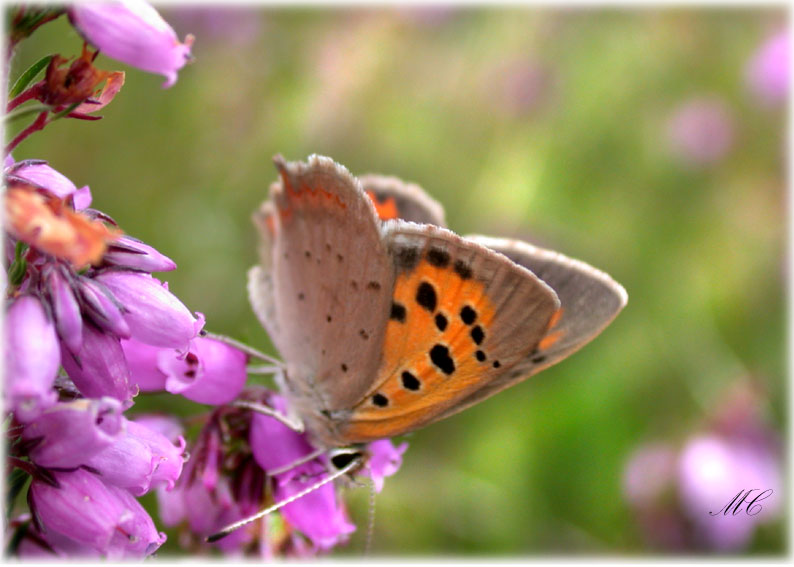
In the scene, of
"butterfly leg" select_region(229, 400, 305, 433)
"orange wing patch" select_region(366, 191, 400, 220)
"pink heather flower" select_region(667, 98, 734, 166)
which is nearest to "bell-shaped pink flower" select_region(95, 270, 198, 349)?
"butterfly leg" select_region(229, 400, 305, 433)

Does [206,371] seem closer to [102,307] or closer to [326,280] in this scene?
[326,280]

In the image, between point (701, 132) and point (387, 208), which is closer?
point (387, 208)

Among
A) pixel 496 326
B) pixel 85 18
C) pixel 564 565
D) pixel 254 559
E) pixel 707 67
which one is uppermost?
pixel 707 67

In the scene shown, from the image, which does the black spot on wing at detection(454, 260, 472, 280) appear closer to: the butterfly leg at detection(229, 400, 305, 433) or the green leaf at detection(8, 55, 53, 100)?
the butterfly leg at detection(229, 400, 305, 433)

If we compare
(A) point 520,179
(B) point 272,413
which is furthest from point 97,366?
(A) point 520,179

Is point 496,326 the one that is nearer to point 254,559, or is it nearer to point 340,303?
point 340,303

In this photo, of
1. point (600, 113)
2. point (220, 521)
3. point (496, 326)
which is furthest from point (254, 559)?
point (600, 113)
